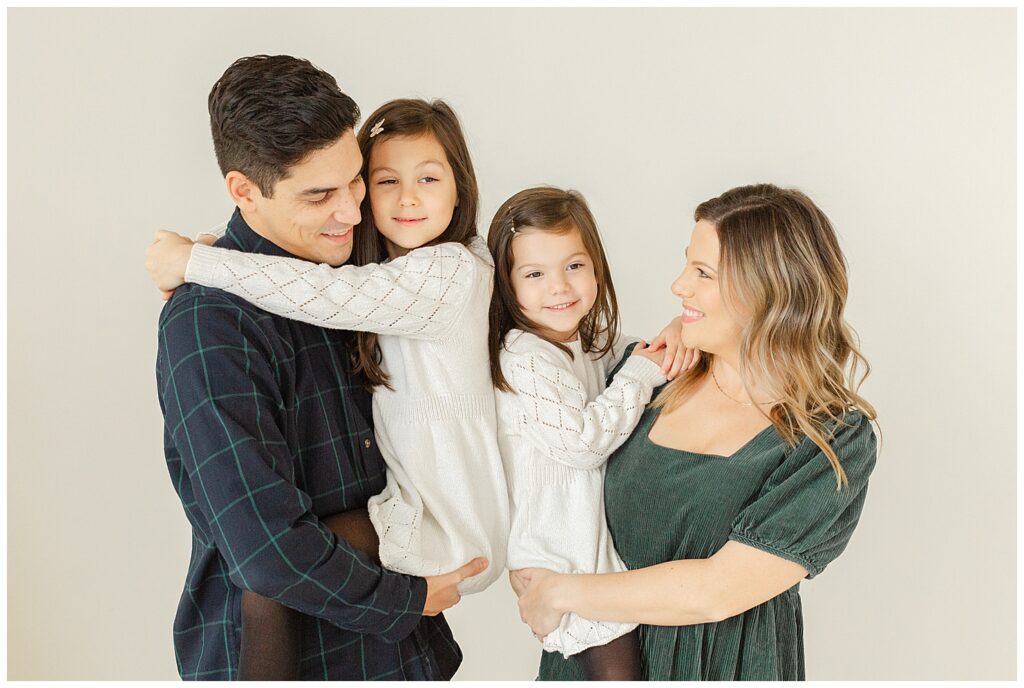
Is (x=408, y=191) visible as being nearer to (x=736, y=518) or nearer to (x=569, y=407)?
(x=569, y=407)

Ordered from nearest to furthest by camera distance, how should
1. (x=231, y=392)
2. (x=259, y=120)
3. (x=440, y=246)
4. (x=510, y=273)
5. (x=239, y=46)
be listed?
(x=231, y=392)
(x=259, y=120)
(x=440, y=246)
(x=510, y=273)
(x=239, y=46)

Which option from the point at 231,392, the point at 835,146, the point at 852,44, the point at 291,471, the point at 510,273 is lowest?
the point at 291,471

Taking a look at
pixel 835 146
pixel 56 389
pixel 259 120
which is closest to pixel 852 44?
pixel 835 146

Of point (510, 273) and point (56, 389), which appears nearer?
point (510, 273)

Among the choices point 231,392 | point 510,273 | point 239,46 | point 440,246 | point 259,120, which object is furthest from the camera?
point 239,46

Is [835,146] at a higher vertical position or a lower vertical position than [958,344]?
higher

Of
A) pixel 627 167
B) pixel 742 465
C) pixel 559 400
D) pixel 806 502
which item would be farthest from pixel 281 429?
pixel 627 167

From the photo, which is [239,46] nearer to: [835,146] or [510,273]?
[510,273]

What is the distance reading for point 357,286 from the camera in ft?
6.79

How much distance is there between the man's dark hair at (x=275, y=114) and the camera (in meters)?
2.00

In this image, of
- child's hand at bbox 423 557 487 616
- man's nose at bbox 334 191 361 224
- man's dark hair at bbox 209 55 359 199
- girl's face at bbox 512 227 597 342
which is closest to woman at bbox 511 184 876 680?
child's hand at bbox 423 557 487 616

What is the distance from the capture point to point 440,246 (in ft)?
7.27

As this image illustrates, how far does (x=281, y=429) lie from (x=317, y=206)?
447 millimetres

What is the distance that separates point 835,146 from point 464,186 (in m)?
1.63
